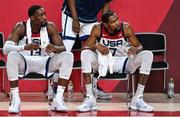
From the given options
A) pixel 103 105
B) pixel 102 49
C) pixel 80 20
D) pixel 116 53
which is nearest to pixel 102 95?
pixel 103 105

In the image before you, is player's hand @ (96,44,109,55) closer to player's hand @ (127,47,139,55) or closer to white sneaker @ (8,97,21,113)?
player's hand @ (127,47,139,55)

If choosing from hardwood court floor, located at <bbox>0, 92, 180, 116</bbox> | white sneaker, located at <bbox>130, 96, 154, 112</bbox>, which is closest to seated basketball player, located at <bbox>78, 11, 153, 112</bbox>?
white sneaker, located at <bbox>130, 96, 154, 112</bbox>

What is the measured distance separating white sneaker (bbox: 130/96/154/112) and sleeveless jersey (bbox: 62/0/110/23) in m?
1.41

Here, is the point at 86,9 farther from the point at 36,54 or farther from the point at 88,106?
the point at 88,106

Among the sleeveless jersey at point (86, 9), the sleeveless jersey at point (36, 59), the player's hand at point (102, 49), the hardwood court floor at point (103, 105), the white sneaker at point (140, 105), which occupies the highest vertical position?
the sleeveless jersey at point (86, 9)

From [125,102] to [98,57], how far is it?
3.27ft

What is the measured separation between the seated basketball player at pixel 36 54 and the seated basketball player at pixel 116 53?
246mm

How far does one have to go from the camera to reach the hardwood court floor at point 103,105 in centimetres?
474

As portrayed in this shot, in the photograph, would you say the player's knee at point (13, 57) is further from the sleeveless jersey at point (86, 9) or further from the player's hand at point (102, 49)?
the sleeveless jersey at point (86, 9)

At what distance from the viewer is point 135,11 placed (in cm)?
641

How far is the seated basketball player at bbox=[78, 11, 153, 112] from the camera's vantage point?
4906 mm

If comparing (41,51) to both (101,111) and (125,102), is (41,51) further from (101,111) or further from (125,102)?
(125,102)

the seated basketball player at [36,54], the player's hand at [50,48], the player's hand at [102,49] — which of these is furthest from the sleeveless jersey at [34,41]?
the player's hand at [102,49]

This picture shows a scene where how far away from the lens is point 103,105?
5.38m
